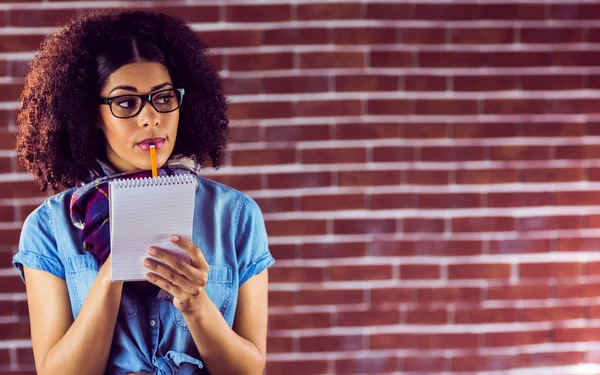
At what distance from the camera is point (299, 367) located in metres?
1.89

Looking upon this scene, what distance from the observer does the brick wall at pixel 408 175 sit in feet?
5.96

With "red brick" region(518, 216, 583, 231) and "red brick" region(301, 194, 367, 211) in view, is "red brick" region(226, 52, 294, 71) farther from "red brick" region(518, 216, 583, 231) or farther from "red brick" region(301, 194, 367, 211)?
"red brick" region(518, 216, 583, 231)

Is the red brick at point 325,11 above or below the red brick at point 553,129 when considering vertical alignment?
above

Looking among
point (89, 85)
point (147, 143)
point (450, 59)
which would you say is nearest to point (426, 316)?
point (450, 59)

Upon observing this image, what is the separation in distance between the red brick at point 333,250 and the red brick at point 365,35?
694 millimetres

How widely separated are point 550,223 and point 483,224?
9.7 inches

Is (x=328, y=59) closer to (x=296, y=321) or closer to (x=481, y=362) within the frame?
(x=296, y=321)

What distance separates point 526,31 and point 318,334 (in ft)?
4.22

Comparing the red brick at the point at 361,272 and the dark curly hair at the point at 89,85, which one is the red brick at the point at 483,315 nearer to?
the red brick at the point at 361,272

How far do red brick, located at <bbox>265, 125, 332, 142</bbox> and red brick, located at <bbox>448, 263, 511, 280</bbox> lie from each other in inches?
25.8

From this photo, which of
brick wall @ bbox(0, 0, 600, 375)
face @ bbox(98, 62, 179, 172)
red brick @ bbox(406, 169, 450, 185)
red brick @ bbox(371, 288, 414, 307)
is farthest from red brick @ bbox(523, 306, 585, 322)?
face @ bbox(98, 62, 179, 172)

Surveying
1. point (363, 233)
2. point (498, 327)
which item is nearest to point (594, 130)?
point (498, 327)

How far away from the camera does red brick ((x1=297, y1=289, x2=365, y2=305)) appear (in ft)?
6.16

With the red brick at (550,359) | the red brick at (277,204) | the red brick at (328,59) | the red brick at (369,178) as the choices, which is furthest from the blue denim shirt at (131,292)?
the red brick at (550,359)
